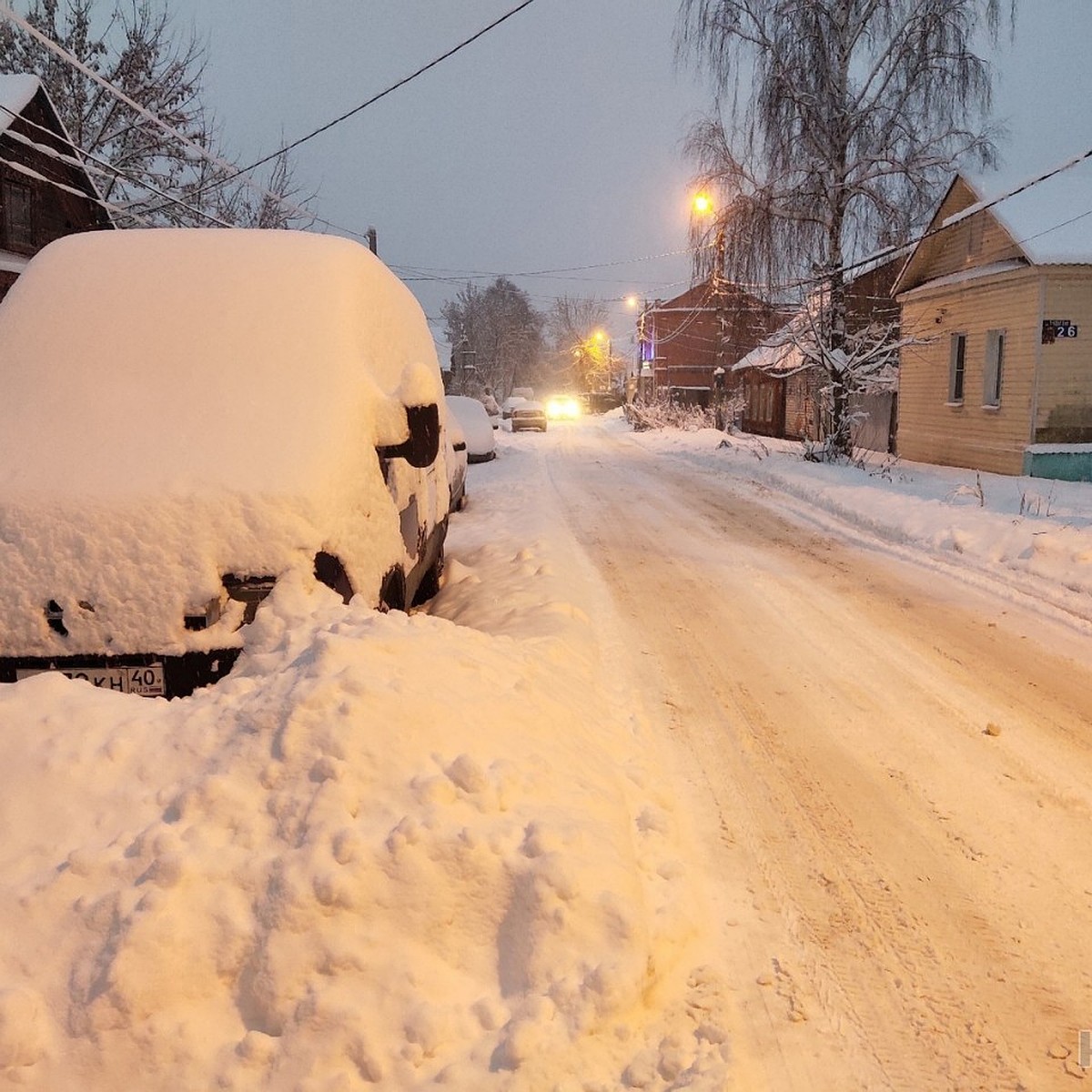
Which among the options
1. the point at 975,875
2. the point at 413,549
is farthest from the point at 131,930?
the point at 413,549

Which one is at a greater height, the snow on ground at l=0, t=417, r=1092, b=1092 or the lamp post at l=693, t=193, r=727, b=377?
the lamp post at l=693, t=193, r=727, b=377

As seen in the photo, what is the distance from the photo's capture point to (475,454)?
20.1 meters

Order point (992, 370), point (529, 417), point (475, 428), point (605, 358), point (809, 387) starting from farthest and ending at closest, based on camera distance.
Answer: point (605, 358) < point (529, 417) < point (809, 387) < point (475, 428) < point (992, 370)

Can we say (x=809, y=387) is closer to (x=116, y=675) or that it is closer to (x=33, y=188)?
(x=33, y=188)

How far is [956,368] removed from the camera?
1947 cm

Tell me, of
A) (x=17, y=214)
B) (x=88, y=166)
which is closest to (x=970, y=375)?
(x=88, y=166)

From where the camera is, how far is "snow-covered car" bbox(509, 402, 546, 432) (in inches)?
1617

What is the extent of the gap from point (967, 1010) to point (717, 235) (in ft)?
66.1

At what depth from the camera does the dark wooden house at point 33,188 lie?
62.2 feet

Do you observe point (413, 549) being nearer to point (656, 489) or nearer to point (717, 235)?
point (656, 489)

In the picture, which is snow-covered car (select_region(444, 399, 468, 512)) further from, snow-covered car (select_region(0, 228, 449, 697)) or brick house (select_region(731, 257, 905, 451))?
brick house (select_region(731, 257, 905, 451))

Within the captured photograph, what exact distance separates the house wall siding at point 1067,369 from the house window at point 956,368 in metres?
3.43

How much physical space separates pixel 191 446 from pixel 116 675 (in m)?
1.02

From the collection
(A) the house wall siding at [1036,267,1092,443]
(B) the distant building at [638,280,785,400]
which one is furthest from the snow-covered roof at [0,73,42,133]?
(B) the distant building at [638,280,785,400]
